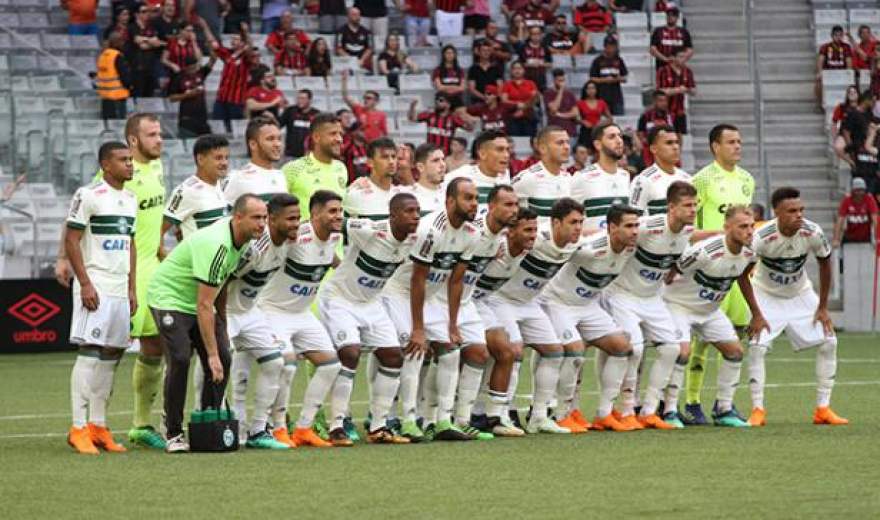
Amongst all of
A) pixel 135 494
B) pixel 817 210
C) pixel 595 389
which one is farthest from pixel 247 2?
pixel 135 494

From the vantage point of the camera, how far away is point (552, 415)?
15.7 meters

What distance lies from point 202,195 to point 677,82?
1756 centimetres

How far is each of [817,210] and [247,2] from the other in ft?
30.8

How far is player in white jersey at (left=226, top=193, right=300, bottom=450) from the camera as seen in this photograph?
13.9 meters

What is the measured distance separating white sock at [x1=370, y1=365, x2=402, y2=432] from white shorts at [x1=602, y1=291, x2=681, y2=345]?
2183 millimetres

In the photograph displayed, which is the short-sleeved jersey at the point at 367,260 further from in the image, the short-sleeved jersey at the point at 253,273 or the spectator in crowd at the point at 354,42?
the spectator in crowd at the point at 354,42

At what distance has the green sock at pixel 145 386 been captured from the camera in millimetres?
14352

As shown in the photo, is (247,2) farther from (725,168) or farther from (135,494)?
(135,494)

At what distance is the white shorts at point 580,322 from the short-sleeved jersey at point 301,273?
6.94ft

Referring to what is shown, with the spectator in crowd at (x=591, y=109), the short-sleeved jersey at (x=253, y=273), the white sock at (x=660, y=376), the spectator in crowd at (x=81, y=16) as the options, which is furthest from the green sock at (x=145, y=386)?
the spectator in crowd at (x=81, y=16)

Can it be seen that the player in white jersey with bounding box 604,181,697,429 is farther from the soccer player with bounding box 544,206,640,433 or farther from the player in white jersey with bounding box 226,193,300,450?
the player in white jersey with bounding box 226,193,300,450

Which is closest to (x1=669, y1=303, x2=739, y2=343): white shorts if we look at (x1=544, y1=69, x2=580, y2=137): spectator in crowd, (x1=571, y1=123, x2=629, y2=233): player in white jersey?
(x1=571, y1=123, x2=629, y2=233): player in white jersey

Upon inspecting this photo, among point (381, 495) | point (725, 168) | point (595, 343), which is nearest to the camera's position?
point (381, 495)

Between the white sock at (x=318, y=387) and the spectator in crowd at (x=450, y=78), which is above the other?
the spectator in crowd at (x=450, y=78)
